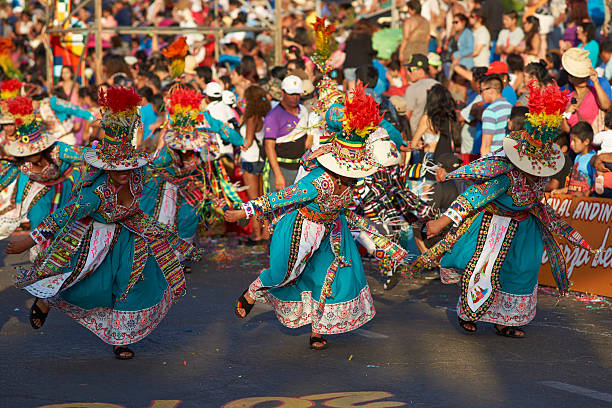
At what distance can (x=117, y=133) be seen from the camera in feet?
21.8

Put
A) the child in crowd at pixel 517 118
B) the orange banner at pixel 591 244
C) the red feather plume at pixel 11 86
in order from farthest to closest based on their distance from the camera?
the red feather plume at pixel 11 86
the child in crowd at pixel 517 118
the orange banner at pixel 591 244

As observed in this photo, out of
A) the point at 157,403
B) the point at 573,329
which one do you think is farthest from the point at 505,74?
the point at 157,403

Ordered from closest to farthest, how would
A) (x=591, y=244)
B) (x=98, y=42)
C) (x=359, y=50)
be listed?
(x=591, y=244), (x=359, y=50), (x=98, y=42)

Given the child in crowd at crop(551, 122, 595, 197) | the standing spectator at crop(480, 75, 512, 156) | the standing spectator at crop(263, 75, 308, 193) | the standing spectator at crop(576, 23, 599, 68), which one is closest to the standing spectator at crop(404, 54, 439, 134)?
the standing spectator at crop(480, 75, 512, 156)

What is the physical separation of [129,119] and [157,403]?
89.1 inches

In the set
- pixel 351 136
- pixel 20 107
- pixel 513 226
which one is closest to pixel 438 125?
pixel 513 226

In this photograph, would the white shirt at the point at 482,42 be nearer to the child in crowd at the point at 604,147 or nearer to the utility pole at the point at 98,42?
the child in crowd at the point at 604,147

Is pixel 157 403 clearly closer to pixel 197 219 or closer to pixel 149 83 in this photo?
pixel 197 219

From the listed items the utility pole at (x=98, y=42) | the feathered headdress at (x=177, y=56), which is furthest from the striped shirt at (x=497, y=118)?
the utility pole at (x=98, y=42)

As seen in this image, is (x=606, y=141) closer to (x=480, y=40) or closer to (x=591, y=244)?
(x=591, y=244)

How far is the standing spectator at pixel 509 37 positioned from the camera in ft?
44.5

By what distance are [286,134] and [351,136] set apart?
421cm

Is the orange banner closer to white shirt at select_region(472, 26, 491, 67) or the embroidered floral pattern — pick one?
the embroidered floral pattern

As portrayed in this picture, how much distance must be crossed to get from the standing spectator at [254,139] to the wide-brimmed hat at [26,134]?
347 centimetres
